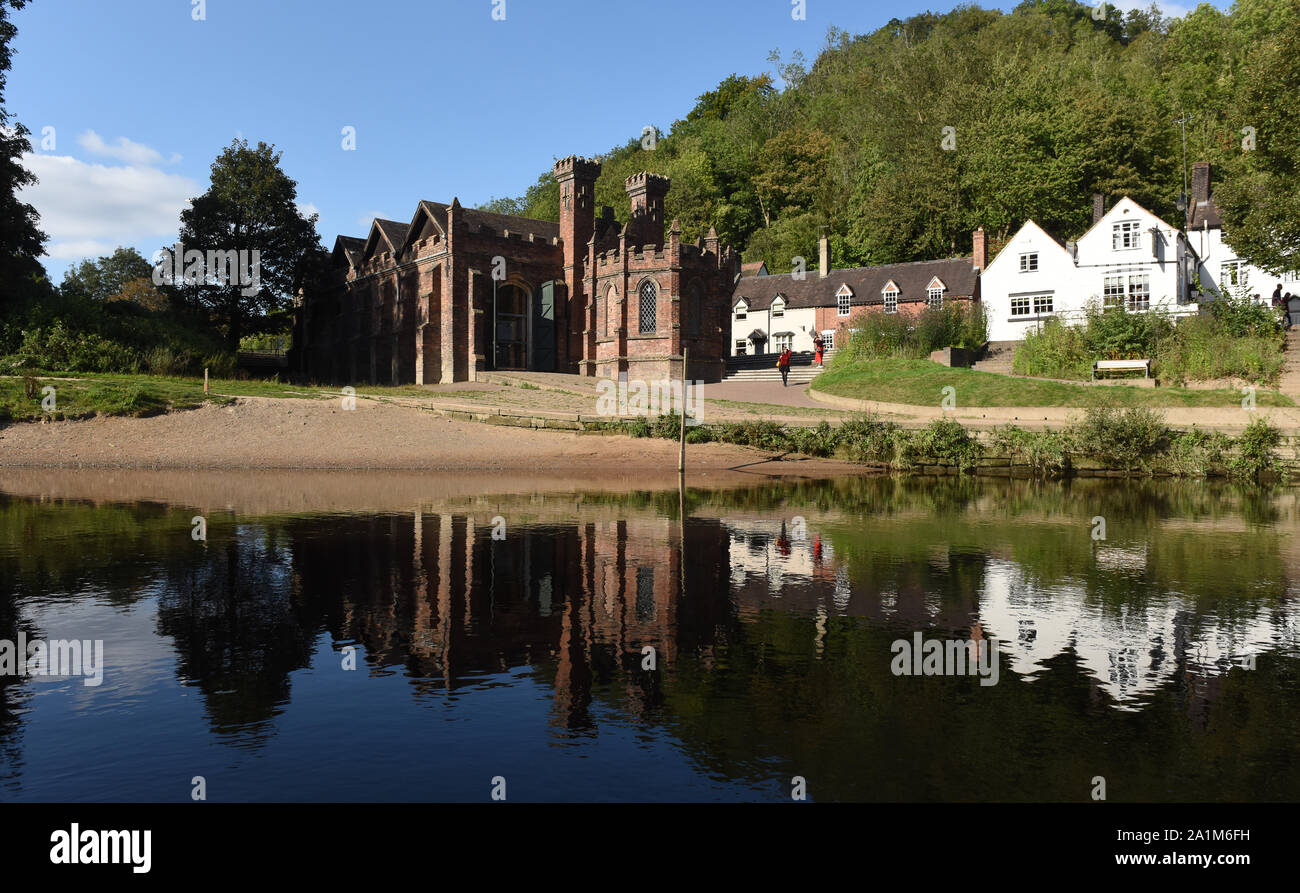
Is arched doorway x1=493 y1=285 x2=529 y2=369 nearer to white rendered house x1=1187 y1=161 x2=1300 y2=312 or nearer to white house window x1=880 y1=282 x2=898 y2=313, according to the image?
white house window x1=880 y1=282 x2=898 y2=313

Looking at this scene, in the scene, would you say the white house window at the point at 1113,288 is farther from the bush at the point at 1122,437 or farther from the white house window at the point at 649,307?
the white house window at the point at 649,307

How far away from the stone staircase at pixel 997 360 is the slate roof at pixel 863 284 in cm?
1062

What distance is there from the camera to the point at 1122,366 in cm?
3581

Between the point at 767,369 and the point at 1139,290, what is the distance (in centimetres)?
2384

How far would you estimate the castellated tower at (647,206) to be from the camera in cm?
5141

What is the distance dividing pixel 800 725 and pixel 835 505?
46.1ft

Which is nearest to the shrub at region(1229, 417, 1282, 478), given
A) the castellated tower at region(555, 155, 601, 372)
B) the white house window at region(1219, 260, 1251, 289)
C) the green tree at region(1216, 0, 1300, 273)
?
the green tree at region(1216, 0, 1300, 273)

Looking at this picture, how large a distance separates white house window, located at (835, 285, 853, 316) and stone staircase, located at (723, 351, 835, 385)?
1330 centimetres

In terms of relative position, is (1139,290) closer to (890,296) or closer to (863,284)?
(890,296)

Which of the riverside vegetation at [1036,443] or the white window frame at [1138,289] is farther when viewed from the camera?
the white window frame at [1138,289]

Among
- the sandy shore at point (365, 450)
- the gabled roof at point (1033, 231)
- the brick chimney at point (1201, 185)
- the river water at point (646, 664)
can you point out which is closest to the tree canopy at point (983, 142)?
the brick chimney at point (1201, 185)

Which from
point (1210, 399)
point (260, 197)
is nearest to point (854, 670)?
point (1210, 399)

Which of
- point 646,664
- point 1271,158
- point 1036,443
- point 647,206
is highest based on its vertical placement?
point 647,206

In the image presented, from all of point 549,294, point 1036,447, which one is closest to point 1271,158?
point 1036,447
